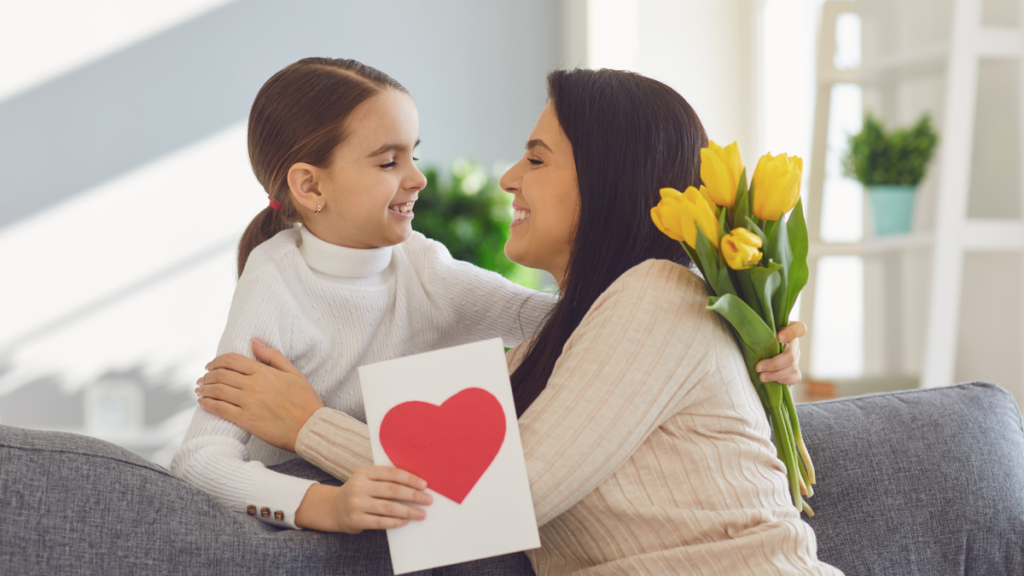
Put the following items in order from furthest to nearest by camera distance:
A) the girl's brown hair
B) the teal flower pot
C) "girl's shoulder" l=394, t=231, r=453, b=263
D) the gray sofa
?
the teal flower pot, "girl's shoulder" l=394, t=231, r=453, b=263, the girl's brown hair, the gray sofa

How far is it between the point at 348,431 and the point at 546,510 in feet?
0.91

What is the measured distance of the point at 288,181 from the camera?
1320mm

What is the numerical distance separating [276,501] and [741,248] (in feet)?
2.06

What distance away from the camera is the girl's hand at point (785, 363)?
94cm

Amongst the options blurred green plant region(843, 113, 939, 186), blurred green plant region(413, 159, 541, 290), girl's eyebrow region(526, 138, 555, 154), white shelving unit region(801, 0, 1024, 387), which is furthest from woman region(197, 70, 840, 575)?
blurred green plant region(413, 159, 541, 290)

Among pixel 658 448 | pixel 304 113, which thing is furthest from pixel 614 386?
pixel 304 113

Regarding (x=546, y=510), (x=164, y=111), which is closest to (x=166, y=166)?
(x=164, y=111)

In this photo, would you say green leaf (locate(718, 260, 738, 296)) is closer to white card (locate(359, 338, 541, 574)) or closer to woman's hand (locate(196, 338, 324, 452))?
white card (locate(359, 338, 541, 574))

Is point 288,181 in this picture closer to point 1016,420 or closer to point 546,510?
point 546,510

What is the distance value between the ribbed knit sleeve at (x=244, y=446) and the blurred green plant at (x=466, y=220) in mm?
1971

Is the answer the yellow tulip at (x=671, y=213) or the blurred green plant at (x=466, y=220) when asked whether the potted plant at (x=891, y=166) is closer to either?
the blurred green plant at (x=466, y=220)

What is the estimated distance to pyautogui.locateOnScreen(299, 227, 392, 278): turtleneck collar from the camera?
1.29 meters

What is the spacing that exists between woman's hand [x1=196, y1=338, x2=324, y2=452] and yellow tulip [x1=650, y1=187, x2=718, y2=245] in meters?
0.53

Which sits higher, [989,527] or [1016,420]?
[1016,420]
